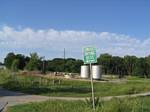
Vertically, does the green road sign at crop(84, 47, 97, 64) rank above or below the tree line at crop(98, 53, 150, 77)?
below

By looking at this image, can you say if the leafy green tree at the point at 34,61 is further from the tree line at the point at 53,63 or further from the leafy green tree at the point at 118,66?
the leafy green tree at the point at 118,66

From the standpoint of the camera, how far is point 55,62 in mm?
144000

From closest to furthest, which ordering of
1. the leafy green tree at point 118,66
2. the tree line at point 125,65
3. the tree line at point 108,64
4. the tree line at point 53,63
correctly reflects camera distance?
the tree line at point 53,63
the tree line at point 108,64
the tree line at point 125,65
the leafy green tree at point 118,66

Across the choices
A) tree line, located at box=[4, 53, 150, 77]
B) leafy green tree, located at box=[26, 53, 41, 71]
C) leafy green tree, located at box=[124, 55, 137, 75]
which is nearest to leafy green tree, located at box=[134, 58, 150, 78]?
tree line, located at box=[4, 53, 150, 77]

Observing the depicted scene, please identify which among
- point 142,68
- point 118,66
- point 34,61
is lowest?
point 142,68

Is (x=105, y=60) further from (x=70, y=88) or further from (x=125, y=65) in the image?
(x=70, y=88)

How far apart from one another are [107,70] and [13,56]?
4137cm

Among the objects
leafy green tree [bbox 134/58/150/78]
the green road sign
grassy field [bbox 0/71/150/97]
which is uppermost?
leafy green tree [bbox 134/58/150/78]

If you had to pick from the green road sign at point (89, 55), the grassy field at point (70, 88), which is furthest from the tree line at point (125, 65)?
the green road sign at point (89, 55)

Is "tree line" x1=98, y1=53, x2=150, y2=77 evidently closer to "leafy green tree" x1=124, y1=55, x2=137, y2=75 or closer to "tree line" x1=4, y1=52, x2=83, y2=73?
"leafy green tree" x1=124, y1=55, x2=137, y2=75

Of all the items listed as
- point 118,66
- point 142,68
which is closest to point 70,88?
point 142,68

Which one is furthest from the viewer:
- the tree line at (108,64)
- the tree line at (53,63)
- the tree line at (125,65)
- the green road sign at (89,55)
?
the tree line at (125,65)

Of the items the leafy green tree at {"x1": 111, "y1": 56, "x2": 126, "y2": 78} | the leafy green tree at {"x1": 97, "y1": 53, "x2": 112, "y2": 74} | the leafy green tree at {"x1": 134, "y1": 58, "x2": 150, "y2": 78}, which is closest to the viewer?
the leafy green tree at {"x1": 134, "y1": 58, "x2": 150, "y2": 78}

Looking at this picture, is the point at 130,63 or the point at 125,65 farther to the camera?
the point at 125,65
